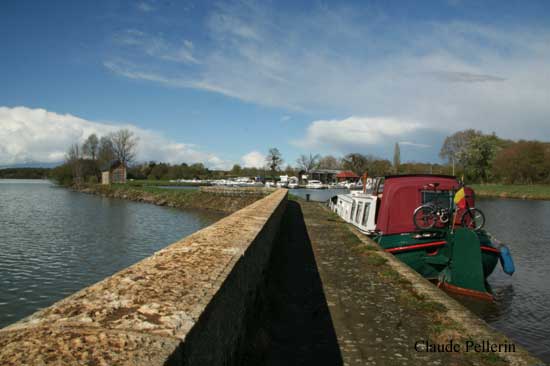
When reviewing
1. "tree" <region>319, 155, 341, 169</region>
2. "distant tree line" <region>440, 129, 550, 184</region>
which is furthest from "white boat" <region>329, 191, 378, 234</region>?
"tree" <region>319, 155, 341, 169</region>

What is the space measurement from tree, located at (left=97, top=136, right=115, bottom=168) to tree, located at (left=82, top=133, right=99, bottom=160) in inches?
40.8

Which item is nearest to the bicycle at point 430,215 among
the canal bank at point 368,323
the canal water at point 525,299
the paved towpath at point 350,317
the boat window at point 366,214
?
the canal water at point 525,299

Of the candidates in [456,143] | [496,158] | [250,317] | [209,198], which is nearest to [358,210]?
[250,317]

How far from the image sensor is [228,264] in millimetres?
3529

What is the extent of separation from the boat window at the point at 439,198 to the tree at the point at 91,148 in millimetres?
106057

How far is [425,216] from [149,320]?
10.5 metres

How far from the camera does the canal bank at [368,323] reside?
461cm

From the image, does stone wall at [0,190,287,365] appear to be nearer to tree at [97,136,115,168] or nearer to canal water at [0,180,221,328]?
canal water at [0,180,221,328]

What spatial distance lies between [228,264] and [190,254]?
1.82 feet

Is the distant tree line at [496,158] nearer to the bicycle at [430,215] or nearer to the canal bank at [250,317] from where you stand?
the bicycle at [430,215]

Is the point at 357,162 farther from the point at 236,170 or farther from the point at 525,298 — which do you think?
the point at 525,298

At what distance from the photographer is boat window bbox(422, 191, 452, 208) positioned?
1206 centimetres

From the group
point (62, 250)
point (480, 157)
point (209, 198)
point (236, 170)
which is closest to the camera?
point (62, 250)

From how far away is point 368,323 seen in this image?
5.62 metres
